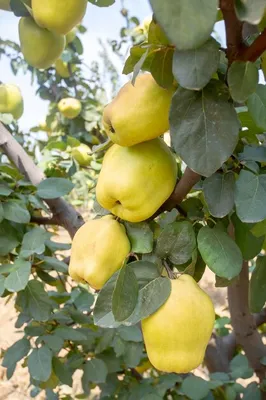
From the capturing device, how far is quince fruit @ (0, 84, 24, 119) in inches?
45.9

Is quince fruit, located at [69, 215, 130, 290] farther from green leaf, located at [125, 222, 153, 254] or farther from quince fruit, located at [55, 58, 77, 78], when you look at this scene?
quince fruit, located at [55, 58, 77, 78]

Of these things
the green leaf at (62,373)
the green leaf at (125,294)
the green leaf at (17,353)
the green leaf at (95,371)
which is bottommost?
the green leaf at (95,371)

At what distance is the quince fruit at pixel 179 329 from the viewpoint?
0.41m

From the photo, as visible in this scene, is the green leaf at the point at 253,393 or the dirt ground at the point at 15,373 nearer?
the green leaf at the point at 253,393

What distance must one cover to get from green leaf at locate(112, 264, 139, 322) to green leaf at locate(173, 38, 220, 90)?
0.17m

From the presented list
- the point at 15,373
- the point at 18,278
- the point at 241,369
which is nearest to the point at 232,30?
the point at 18,278

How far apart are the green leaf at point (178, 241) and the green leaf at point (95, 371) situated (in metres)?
0.64

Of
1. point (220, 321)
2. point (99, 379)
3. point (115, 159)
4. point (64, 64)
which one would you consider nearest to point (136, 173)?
point (115, 159)

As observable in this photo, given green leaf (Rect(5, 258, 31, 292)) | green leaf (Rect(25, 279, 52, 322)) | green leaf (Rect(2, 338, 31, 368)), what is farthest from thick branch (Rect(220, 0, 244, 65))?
green leaf (Rect(2, 338, 31, 368))

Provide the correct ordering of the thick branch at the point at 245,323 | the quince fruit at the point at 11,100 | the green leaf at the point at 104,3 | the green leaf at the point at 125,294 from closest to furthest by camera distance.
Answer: the green leaf at the point at 125,294 < the green leaf at the point at 104,3 < the thick branch at the point at 245,323 < the quince fruit at the point at 11,100

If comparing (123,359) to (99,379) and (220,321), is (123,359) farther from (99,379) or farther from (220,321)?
(220,321)

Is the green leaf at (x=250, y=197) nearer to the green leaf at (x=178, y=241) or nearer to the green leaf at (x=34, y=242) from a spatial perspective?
the green leaf at (x=178, y=241)

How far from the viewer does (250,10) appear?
289mm

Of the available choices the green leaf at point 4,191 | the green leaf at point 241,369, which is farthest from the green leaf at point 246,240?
the green leaf at point 241,369
